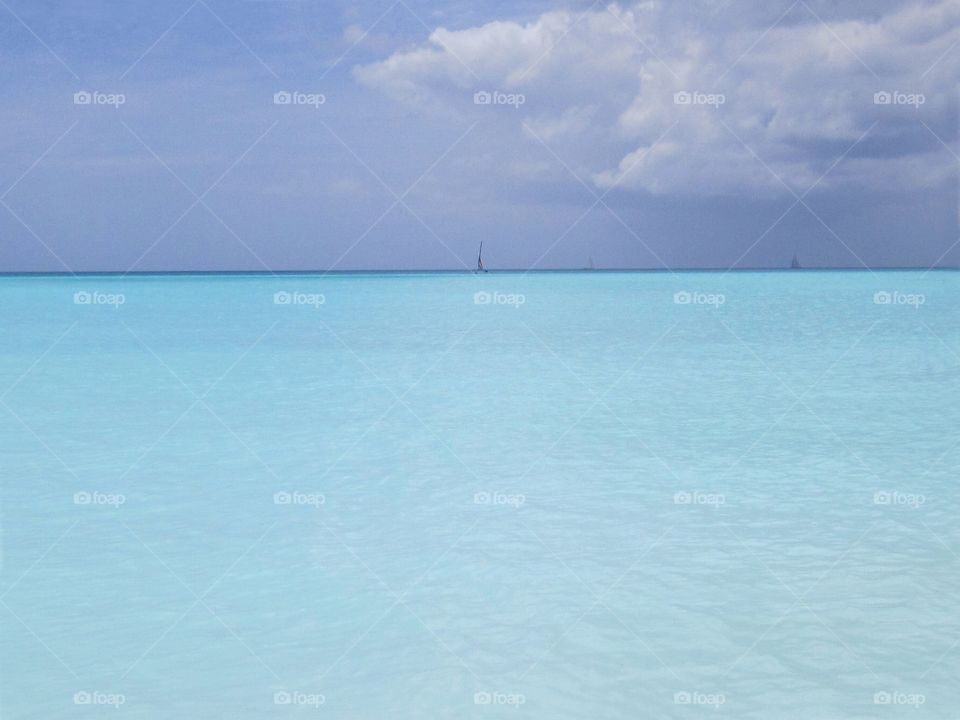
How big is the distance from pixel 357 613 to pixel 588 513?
2250mm

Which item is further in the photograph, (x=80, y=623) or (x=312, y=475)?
(x=312, y=475)

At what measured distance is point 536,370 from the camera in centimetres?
1462

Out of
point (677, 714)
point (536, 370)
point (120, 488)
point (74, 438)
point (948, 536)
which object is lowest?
point (677, 714)

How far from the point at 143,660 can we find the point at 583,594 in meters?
2.32

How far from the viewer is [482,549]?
566 cm

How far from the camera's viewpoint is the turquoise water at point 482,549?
12.8 ft

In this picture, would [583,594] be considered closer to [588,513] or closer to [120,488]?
[588,513]

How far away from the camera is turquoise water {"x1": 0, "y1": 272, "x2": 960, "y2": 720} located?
153 inches

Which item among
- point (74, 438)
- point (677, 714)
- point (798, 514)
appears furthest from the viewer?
point (74, 438)

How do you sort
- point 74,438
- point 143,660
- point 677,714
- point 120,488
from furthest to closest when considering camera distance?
point 74,438
point 120,488
point 143,660
point 677,714

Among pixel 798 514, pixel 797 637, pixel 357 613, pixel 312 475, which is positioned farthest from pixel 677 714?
pixel 312 475

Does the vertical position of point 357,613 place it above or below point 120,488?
below

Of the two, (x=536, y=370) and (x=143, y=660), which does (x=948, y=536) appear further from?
(x=536, y=370)

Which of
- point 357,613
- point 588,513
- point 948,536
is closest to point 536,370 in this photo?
point 588,513
